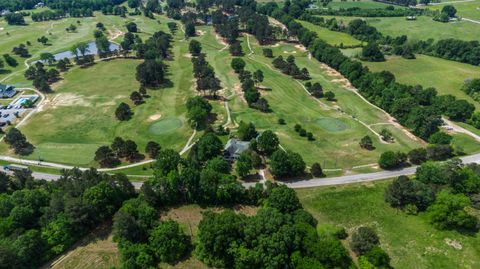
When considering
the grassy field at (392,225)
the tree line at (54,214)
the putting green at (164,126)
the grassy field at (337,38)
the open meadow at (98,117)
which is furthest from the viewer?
the grassy field at (337,38)

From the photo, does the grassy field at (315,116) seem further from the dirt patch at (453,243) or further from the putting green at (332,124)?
the dirt patch at (453,243)

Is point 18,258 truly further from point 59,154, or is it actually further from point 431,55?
point 431,55

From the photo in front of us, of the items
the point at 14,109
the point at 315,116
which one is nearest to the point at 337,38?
the point at 315,116

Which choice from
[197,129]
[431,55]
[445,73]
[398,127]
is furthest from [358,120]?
[431,55]

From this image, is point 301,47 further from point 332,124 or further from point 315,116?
point 332,124

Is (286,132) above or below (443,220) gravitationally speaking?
below

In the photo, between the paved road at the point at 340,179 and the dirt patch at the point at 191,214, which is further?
the paved road at the point at 340,179

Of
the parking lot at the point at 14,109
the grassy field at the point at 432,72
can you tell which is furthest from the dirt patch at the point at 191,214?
the grassy field at the point at 432,72
